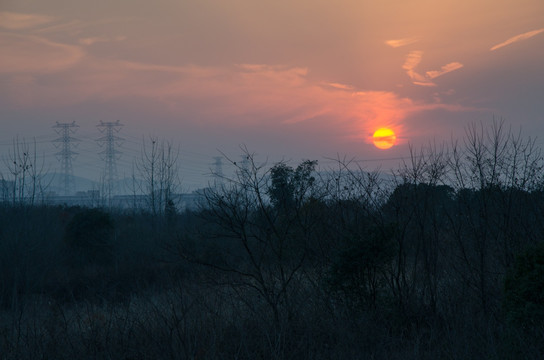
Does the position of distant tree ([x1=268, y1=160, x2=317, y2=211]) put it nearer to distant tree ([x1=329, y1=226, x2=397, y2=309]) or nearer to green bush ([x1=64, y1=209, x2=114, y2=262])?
distant tree ([x1=329, y1=226, x2=397, y2=309])

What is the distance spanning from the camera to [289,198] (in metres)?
9.98

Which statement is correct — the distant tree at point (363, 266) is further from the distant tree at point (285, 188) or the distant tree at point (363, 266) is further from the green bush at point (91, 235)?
the green bush at point (91, 235)

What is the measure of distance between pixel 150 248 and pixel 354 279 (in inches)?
791

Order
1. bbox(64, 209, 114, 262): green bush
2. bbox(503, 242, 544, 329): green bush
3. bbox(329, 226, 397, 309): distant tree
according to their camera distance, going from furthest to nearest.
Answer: bbox(64, 209, 114, 262): green bush
bbox(329, 226, 397, 309): distant tree
bbox(503, 242, 544, 329): green bush

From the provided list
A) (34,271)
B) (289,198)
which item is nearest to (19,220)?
(34,271)

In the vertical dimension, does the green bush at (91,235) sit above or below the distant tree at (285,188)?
below

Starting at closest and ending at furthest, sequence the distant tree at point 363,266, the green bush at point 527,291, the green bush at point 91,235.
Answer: the green bush at point 527,291
the distant tree at point 363,266
the green bush at point 91,235

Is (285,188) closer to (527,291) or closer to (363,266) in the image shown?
(363,266)

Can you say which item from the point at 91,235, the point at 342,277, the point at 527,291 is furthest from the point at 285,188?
the point at 91,235

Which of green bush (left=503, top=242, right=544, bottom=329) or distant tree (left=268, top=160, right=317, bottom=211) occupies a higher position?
distant tree (left=268, top=160, right=317, bottom=211)

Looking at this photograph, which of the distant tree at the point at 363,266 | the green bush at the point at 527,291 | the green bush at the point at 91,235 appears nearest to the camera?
the green bush at the point at 527,291

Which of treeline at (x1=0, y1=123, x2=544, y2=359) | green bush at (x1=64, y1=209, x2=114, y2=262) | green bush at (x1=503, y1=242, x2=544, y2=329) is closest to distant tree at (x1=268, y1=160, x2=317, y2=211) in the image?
treeline at (x1=0, y1=123, x2=544, y2=359)

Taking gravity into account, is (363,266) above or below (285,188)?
below

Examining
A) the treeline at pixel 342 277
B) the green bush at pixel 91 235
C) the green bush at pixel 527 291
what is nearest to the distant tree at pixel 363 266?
the treeline at pixel 342 277
